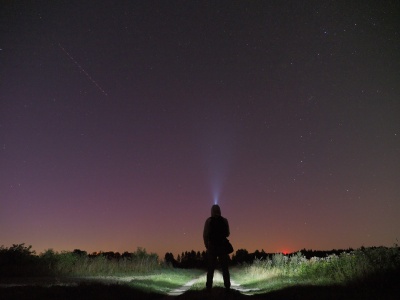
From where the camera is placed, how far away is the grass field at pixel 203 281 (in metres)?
8.80

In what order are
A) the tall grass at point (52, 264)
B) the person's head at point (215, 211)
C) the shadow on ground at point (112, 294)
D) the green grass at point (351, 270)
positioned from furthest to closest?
the tall grass at point (52, 264) → the person's head at point (215, 211) → the green grass at point (351, 270) → the shadow on ground at point (112, 294)

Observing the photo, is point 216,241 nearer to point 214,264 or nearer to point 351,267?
point 214,264

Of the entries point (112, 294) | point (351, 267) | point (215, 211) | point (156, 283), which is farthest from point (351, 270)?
point (112, 294)

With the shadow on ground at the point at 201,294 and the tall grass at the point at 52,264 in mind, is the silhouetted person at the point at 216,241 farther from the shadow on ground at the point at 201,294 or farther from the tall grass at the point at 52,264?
the tall grass at the point at 52,264

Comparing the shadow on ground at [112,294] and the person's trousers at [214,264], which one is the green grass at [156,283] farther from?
the person's trousers at [214,264]

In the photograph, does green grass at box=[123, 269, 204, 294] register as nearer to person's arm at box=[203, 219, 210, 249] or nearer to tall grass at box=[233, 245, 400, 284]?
person's arm at box=[203, 219, 210, 249]

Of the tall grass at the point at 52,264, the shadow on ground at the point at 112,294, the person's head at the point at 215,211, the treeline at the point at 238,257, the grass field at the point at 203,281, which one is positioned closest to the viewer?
the shadow on ground at the point at 112,294

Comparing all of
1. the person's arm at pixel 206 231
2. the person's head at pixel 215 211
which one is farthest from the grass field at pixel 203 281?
the person's head at pixel 215 211

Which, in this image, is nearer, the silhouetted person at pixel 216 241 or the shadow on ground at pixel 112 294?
the shadow on ground at pixel 112 294

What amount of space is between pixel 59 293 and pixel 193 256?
189618 mm

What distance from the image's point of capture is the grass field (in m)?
8.80

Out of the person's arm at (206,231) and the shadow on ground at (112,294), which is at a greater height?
the person's arm at (206,231)

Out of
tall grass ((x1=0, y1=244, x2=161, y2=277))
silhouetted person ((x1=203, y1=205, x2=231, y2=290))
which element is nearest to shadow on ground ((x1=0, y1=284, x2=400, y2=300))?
silhouetted person ((x1=203, y1=205, x2=231, y2=290))

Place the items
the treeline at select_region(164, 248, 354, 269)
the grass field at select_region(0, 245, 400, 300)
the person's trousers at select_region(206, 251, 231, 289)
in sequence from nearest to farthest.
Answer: the grass field at select_region(0, 245, 400, 300) < the person's trousers at select_region(206, 251, 231, 289) < the treeline at select_region(164, 248, 354, 269)
